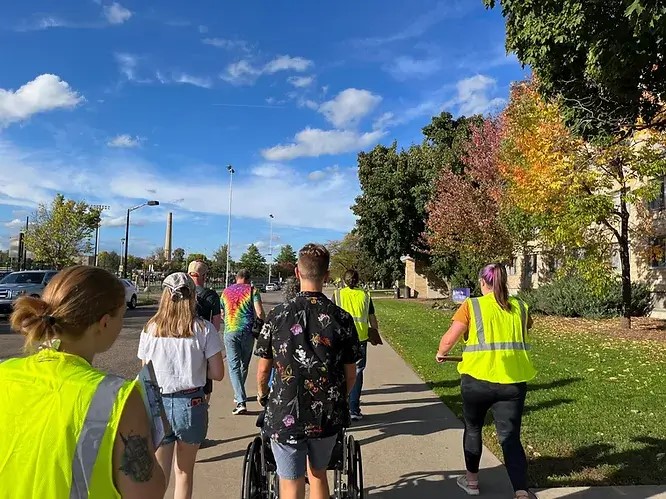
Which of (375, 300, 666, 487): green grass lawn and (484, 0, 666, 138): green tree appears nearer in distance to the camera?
(375, 300, 666, 487): green grass lawn

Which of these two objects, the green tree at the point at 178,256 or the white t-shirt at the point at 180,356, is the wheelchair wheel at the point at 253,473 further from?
the green tree at the point at 178,256

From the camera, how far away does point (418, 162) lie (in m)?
39.6

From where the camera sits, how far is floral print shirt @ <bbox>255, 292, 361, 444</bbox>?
3.01 meters

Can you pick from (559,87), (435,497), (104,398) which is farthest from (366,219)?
(104,398)

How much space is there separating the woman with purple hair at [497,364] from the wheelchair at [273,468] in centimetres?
116

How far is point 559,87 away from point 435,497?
28.3 ft

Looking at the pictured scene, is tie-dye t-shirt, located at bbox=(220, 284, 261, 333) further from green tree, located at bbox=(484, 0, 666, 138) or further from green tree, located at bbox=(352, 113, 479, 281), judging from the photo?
green tree, located at bbox=(352, 113, 479, 281)

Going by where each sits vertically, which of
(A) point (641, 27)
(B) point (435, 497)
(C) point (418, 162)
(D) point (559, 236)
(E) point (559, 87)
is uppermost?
(C) point (418, 162)

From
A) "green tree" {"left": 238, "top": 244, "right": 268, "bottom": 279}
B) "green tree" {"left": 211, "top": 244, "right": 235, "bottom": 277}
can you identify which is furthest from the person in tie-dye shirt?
"green tree" {"left": 238, "top": 244, "right": 268, "bottom": 279}

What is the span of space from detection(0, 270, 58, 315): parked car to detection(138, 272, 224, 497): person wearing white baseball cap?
1709cm

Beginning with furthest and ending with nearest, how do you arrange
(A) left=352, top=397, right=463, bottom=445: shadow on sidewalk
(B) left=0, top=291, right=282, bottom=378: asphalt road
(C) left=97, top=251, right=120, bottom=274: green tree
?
1. (C) left=97, top=251, right=120, bottom=274: green tree
2. (B) left=0, top=291, right=282, bottom=378: asphalt road
3. (A) left=352, top=397, right=463, bottom=445: shadow on sidewalk

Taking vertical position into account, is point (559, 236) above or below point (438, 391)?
above

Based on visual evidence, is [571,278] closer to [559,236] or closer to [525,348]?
[559,236]

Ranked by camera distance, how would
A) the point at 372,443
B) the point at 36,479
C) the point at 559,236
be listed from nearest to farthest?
the point at 36,479 → the point at 372,443 → the point at 559,236
